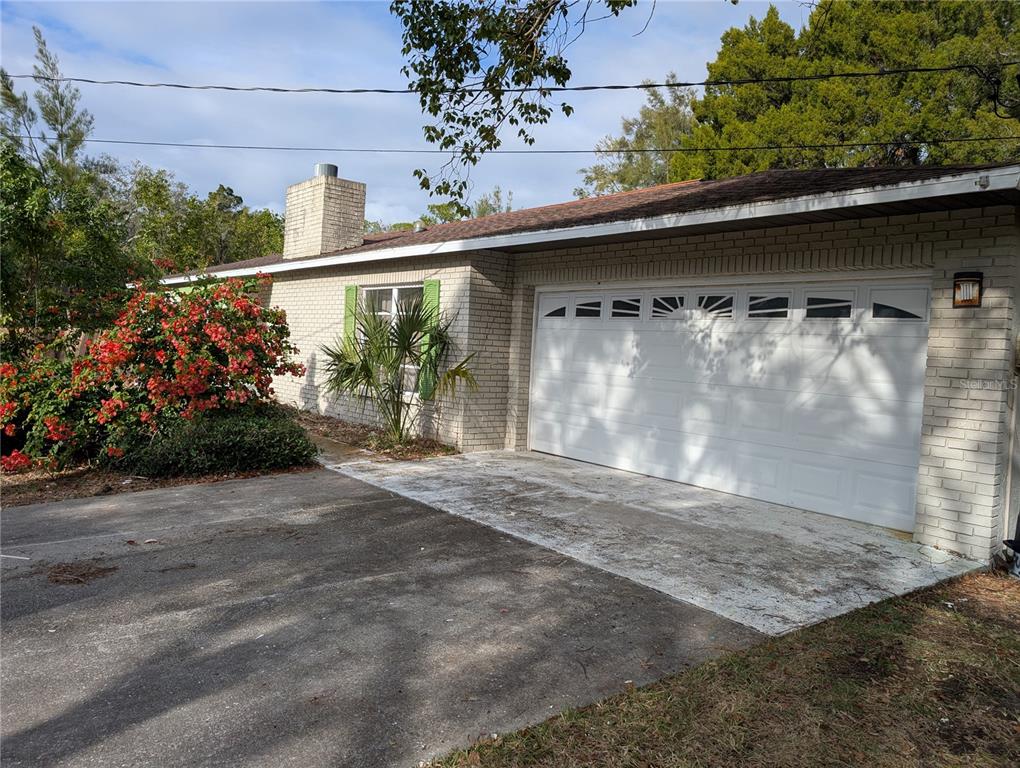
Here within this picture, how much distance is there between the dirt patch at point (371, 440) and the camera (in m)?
10.0

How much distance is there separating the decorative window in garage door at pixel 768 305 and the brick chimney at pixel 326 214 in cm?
939

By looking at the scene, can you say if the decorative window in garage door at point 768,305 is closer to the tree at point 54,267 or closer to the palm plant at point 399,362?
the palm plant at point 399,362

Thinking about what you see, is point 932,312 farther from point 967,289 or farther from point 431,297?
point 431,297

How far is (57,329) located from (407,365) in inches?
189

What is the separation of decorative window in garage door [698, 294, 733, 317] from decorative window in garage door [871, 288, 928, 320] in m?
1.59

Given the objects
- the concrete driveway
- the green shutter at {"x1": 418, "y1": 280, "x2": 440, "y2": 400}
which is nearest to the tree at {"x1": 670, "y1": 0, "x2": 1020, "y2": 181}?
the green shutter at {"x1": 418, "y1": 280, "x2": 440, "y2": 400}

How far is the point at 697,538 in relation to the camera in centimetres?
623

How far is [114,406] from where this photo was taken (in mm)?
8180

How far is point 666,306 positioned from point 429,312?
3.55 metres

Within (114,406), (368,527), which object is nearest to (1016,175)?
(368,527)

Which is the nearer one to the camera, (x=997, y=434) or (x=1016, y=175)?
(x=1016, y=175)

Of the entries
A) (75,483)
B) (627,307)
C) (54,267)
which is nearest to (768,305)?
(627,307)

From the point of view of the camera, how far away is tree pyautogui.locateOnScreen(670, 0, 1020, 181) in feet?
65.1

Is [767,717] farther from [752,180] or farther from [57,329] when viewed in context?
[57,329]
